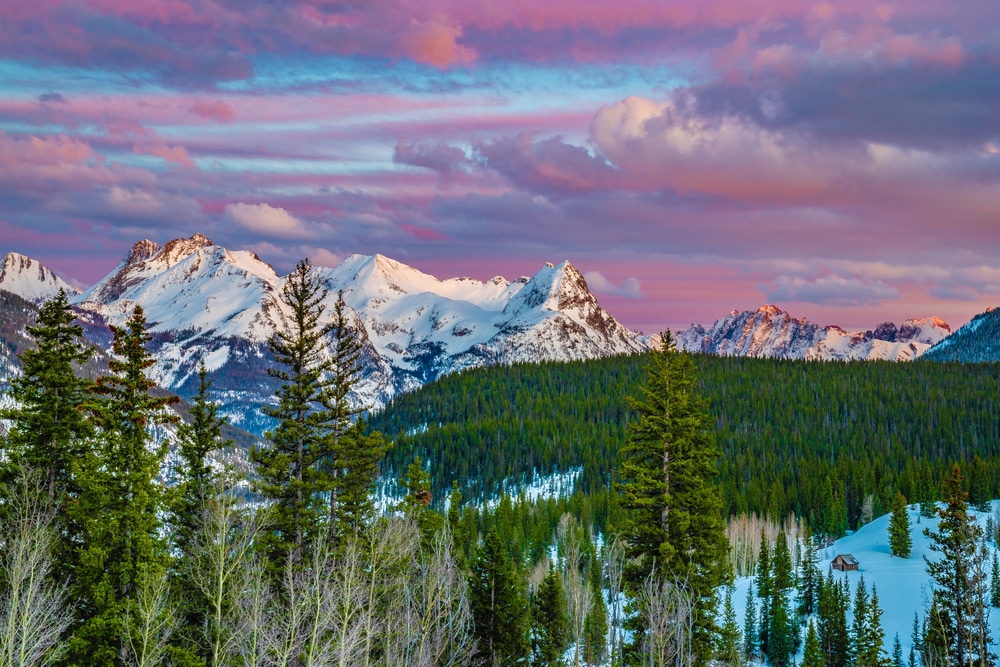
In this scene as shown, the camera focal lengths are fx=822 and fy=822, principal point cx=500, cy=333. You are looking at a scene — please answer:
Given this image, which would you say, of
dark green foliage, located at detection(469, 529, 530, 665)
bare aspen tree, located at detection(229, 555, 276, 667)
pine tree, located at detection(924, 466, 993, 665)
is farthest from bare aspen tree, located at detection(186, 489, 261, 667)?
pine tree, located at detection(924, 466, 993, 665)

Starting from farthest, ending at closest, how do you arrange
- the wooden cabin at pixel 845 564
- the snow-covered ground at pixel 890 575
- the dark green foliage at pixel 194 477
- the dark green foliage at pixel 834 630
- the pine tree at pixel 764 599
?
the wooden cabin at pixel 845 564 < the pine tree at pixel 764 599 < the snow-covered ground at pixel 890 575 < the dark green foliage at pixel 834 630 < the dark green foliage at pixel 194 477

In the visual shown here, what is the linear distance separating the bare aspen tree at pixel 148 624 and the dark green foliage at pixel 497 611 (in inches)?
694

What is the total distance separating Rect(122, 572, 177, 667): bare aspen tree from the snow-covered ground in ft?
242

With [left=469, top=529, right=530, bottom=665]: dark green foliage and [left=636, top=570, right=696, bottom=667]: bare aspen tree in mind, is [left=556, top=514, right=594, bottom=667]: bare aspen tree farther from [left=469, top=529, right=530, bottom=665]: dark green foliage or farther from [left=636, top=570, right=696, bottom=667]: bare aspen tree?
[left=636, top=570, right=696, bottom=667]: bare aspen tree

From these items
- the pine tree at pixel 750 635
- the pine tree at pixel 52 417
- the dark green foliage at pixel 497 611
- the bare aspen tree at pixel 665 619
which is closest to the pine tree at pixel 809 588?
the pine tree at pixel 750 635

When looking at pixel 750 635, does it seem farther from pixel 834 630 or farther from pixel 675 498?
pixel 675 498

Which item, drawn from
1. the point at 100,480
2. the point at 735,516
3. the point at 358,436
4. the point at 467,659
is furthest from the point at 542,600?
the point at 735,516

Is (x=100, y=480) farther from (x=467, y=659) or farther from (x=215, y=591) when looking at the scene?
(x=467, y=659)

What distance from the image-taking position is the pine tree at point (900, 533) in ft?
391

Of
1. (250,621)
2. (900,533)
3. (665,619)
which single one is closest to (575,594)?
(665,619)

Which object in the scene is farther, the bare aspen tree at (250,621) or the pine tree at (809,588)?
the pine tree at (809,588)

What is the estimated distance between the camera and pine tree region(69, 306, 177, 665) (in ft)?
100

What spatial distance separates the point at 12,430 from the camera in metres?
35.9

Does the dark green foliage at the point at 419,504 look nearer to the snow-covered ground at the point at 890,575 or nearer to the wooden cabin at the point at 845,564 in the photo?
the snow-covered ground at the point at 890,575
